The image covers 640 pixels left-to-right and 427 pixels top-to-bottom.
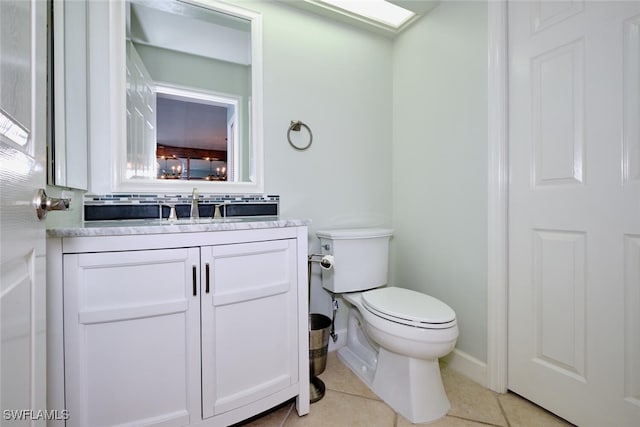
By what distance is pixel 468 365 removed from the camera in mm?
1591

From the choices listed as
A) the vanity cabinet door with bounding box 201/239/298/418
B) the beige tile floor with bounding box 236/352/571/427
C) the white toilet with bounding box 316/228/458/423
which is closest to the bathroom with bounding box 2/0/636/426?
the beige tile floor with bounding box 236/352/571/427

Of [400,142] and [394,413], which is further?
[400,142]

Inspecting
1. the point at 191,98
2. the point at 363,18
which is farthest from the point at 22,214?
the point at 363,18

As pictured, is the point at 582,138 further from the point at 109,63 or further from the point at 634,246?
the point at 109,63

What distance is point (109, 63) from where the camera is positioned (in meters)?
1.36

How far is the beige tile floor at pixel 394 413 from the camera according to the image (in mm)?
1258

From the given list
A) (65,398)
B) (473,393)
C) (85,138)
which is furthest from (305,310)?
(85,138)

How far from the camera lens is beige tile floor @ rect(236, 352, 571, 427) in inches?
49.5

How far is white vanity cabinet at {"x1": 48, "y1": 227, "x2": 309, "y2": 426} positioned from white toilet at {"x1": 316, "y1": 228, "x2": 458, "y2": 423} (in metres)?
0.40

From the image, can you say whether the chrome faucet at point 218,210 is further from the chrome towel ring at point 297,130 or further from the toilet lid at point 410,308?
the toilet lid at point 410,308

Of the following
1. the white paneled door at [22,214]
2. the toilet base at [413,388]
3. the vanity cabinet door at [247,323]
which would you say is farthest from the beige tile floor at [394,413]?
the white paneled door at [22,214]

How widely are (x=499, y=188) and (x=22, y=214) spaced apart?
1.72 metres

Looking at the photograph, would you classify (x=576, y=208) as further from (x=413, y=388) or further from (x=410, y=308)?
(x=413, y=388)

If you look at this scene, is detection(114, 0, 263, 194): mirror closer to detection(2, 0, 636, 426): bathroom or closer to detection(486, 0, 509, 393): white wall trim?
detection(2, 0, 636, 426): bathroom
